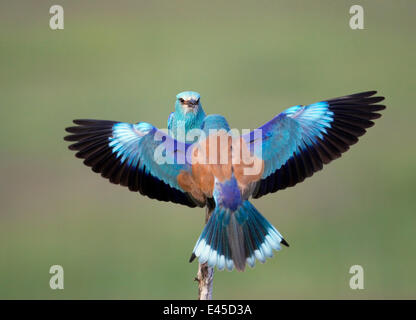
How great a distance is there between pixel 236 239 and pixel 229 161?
58 cm

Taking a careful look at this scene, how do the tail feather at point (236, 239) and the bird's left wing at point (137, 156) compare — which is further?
the bird's left wing at point (137, 156)

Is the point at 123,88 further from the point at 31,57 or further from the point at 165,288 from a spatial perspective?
the point at 165,288

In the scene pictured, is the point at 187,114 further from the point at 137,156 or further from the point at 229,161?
the point at 229,161

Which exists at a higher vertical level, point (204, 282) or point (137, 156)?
point (137, 156)

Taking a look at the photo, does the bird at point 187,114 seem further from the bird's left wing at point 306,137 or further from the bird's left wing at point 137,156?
the bird's left wing at point 306,137

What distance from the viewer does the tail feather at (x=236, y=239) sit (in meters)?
5.65

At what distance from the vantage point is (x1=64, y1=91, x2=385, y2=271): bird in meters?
5.79

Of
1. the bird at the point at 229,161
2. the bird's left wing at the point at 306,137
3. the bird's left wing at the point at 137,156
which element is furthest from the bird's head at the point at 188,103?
the bird's left wing at the point at 306,137

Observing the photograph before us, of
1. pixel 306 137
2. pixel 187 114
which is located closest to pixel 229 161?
pixel 306 137

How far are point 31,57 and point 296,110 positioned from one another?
436 inches

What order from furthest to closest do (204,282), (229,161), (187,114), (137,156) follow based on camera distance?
(187,114), (137,156), (229,161), (204,282)

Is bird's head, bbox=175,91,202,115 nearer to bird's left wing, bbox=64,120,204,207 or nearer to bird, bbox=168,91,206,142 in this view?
bird, bbox=168,91,206,142

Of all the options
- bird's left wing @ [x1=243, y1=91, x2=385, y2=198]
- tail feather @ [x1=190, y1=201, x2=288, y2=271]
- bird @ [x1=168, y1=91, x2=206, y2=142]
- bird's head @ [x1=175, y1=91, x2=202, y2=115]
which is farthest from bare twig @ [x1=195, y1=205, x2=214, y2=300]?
bird's head @ [x1=175, y1=91, x2=202, y2=115]

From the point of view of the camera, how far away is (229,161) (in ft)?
19.5
